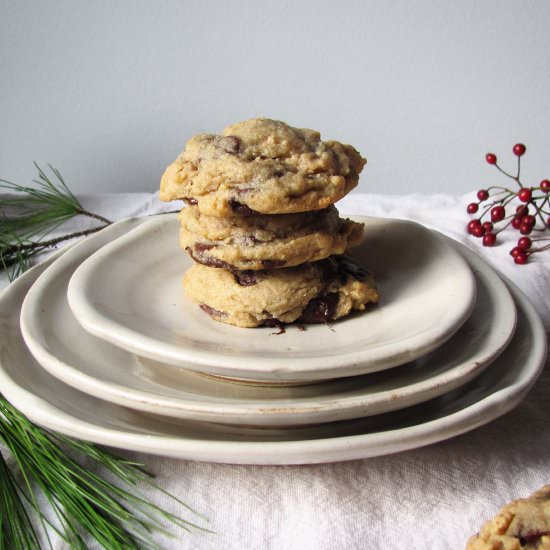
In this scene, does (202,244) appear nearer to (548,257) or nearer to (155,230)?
(155,230)

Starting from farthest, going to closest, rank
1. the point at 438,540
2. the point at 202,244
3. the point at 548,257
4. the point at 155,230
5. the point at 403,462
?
the point at 548,257 → the point at 155,230 → the point at 202,244 → the point at 403,462 → the point at 438,540

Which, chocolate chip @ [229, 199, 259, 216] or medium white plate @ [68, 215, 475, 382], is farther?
chocolate chip @ [229, 199, 259, 216]

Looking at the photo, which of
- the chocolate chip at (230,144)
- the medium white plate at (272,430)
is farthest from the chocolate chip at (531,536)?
the chocolate chip at (230,144)

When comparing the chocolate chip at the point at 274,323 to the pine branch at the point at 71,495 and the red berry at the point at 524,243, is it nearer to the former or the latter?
the pine branch at the point at 71,495

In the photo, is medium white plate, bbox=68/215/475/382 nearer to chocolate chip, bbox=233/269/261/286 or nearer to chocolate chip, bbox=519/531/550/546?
chocolate chip, bbox=233/269/261/286

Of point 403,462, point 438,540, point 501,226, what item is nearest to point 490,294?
point 403,462

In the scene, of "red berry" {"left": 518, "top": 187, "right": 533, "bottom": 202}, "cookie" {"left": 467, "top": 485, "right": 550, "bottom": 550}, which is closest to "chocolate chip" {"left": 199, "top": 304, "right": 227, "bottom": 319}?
"cookie" {"left": 467, "top": 485, "right": 550, "bottom": 550}

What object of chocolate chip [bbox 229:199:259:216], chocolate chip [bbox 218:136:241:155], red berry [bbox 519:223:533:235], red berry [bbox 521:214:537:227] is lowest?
red berry [bbox 519:223:533:235]
